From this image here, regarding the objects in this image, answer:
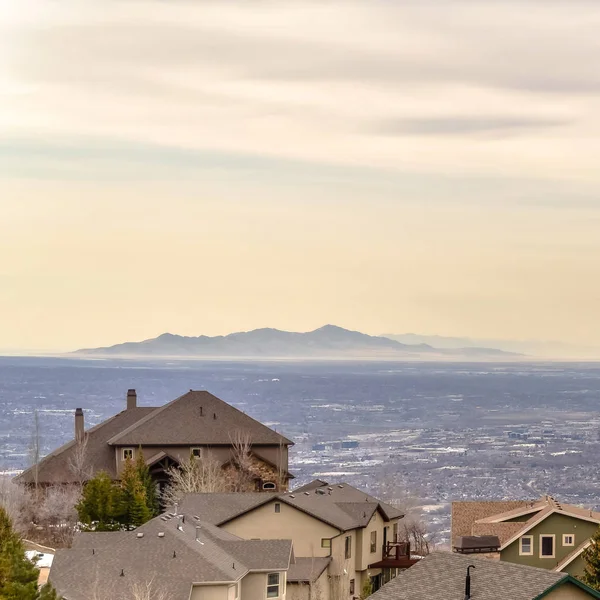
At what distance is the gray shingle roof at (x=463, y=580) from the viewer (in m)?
33.2

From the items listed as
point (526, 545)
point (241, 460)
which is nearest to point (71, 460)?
point (241, 460)

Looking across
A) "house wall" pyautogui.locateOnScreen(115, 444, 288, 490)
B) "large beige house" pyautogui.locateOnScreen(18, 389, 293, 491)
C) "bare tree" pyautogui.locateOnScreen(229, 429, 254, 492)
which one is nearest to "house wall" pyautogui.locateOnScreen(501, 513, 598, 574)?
"bare tree" pyautogui.locateOnScreen(229, 429, 254, 492)

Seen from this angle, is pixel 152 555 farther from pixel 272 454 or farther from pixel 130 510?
pixel 272 454

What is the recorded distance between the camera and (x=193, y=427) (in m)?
99.6

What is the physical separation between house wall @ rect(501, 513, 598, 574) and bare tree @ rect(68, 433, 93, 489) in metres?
32.2

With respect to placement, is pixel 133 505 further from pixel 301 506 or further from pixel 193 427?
pixel 193 427

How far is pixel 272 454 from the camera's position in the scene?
319 ft

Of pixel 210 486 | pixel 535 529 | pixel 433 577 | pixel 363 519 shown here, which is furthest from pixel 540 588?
pixel 210 486

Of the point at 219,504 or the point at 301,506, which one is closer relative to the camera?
the point at 219,504

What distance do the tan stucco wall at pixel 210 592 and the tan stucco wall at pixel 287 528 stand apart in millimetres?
17598

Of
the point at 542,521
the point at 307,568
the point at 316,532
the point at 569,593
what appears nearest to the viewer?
the point at 569,593

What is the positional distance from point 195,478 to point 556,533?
27030 millimetres

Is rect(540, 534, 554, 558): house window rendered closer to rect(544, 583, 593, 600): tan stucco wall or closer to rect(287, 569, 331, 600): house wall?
rect(287, 569, 331, 600): house wall

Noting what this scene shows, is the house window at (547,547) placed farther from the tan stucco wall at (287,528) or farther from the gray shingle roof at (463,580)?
the gray shingle roof at (463,580)
